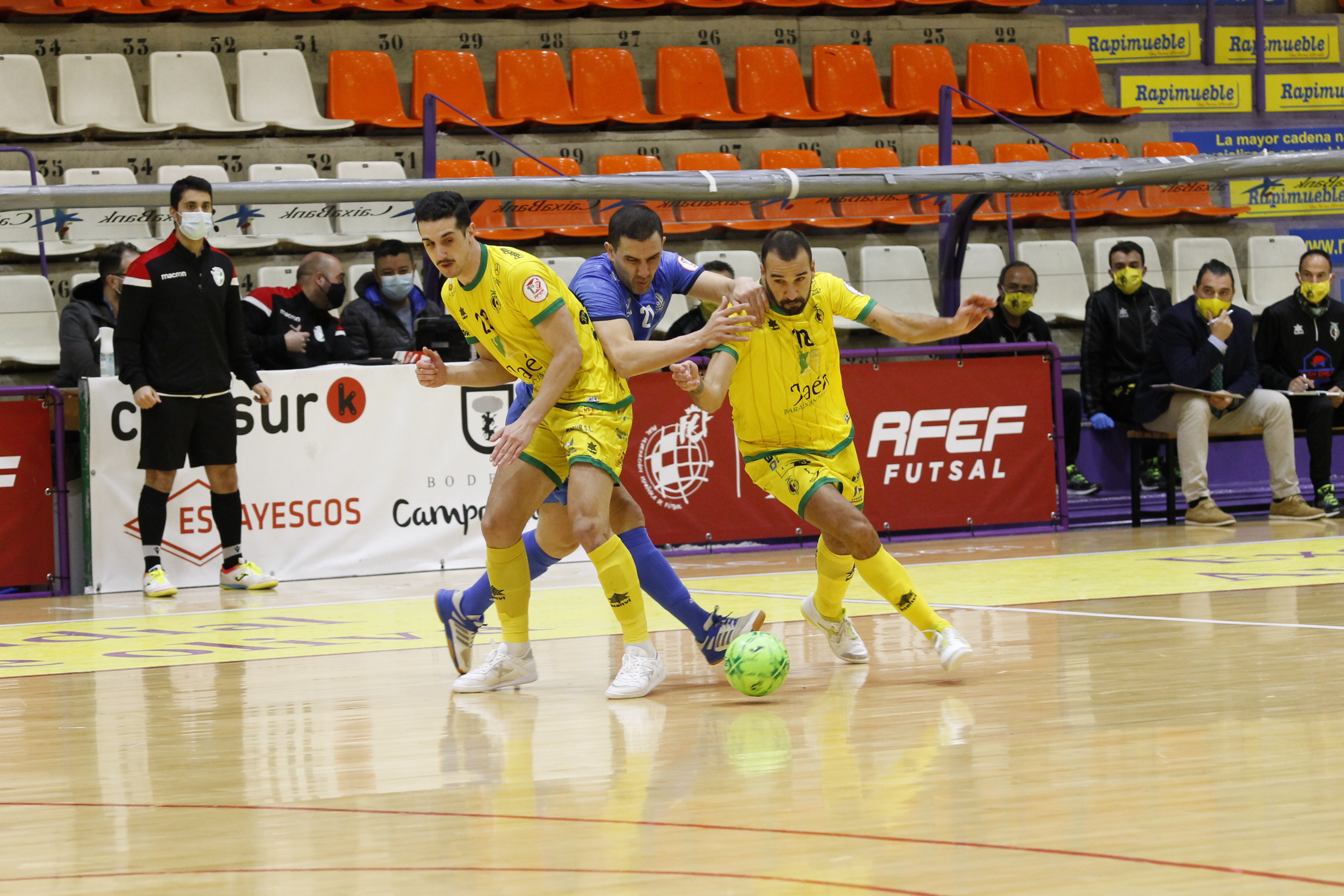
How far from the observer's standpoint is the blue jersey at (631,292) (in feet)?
19.9

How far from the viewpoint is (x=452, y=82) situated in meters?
15.0

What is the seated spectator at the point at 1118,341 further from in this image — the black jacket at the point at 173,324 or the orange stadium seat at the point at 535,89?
the black jacket at the point at 173,324

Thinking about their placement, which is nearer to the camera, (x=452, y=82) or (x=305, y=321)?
(x=305, y=321)

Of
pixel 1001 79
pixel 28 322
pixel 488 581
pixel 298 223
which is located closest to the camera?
Result: pixel 488 581

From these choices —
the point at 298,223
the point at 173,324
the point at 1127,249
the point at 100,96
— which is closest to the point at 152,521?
the point at 173,324

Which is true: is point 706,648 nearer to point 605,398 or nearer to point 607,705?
point 607,705

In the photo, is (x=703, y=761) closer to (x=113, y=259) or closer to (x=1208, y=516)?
(x=113, y=259)

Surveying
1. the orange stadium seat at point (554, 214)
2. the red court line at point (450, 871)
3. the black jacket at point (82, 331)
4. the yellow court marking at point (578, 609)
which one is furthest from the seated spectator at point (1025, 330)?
the red court line at point (450, 871)

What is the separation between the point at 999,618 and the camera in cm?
735

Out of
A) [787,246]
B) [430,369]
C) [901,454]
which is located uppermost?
[787,246]

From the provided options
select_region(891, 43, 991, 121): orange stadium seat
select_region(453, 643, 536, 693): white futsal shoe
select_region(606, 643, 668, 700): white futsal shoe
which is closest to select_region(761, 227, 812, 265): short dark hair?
select_region(606, 643, 668, 700): white futsal shoe

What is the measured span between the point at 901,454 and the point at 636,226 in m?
5.96

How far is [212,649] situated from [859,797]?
4412mm

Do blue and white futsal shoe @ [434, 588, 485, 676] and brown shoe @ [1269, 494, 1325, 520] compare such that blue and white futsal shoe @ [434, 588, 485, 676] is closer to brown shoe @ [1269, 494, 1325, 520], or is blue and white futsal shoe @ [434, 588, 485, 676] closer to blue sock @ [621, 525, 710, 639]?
blue sock @ [621, 525, 710, 639]
